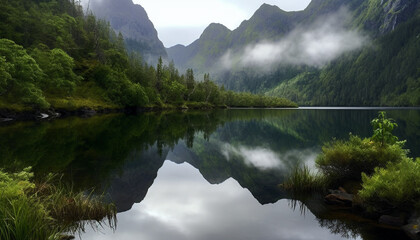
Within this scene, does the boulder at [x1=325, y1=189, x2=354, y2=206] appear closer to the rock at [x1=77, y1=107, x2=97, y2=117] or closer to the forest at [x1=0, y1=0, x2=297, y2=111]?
the forest at [x1=0, y1=0, x2=297, y2=111]

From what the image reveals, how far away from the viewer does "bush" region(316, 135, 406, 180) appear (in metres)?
15.8

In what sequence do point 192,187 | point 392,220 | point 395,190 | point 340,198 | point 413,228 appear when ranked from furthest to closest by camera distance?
point 192,187 → point 340,198 → point 392,220 → point 395,190 → point 413,228

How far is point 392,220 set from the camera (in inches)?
453

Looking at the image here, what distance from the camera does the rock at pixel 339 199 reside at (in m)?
14.0

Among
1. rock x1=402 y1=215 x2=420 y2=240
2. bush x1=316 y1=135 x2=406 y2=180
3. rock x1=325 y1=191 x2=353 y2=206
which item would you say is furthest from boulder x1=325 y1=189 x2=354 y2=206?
rock x1=402 y1=215 x2=420 y2=240

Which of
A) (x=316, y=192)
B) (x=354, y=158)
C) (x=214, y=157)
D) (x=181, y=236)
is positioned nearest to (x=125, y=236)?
(x=181, y=236)

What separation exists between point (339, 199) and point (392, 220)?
9.86 ft

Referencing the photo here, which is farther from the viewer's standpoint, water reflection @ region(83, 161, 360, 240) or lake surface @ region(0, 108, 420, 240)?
lake surface @ region(0, 108, 420, 240)

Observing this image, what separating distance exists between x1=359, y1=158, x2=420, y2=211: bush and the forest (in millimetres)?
68087

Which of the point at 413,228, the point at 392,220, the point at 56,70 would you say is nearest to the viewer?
the point at 413,228

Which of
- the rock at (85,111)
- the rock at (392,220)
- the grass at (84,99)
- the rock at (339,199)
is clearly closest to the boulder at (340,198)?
the rock at (339,199)

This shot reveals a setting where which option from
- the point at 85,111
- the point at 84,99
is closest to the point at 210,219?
the point at 85,111

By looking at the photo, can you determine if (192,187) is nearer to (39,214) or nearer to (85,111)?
(39,214)

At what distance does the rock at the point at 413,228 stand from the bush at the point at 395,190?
1.85ft
